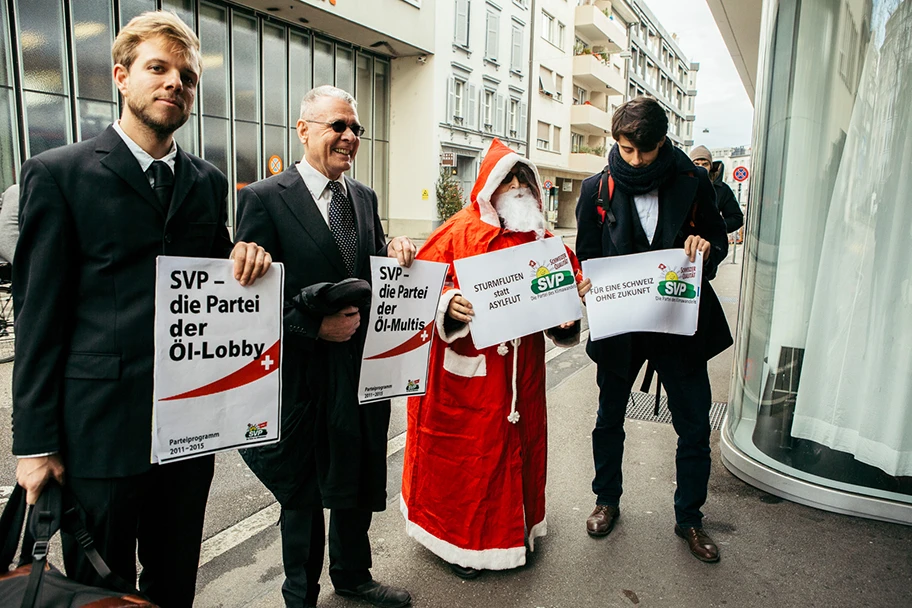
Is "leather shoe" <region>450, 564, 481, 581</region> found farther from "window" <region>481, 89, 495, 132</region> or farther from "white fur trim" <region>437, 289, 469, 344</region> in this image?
"window" <region>481, 89, 495, 132</region>

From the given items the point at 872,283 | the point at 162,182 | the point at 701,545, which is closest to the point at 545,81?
the point at 872,283

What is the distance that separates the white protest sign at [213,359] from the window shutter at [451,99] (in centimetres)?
2598

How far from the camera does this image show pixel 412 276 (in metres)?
2.64

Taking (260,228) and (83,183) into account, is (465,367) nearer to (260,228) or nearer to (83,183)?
(260,228)

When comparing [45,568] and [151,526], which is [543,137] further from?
[45,568]

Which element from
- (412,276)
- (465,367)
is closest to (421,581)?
(465,367)

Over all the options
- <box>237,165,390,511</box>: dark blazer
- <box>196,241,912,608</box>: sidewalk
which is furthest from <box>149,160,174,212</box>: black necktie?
<box>196,241,912,608</box>: sidewalk

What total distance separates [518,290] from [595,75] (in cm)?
A: 3932

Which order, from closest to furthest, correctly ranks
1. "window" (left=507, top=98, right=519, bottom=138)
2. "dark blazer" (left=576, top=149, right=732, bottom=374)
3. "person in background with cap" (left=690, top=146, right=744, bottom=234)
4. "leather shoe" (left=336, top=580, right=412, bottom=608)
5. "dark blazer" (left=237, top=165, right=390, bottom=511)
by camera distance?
"dark blazer" (left=237, top=165, right=390, bottom=511), "leather shoe" (left=336, top=580, right=412, bottom=608), "dark blazer" (left=576, top=149, right=732, bottom=374), "person in background with cap" (left=690, top=146, right=744, bottom=234), "window" (left=507, top=98, right=519, bottom=138)

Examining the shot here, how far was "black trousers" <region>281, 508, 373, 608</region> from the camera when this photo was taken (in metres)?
2.54

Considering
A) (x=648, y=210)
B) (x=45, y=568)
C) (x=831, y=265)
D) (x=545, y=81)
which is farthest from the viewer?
(x=545, y=81)

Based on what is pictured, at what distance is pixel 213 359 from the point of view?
1984mm

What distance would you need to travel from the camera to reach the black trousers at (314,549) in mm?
2543

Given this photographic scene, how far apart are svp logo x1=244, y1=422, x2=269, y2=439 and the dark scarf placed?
203cm
